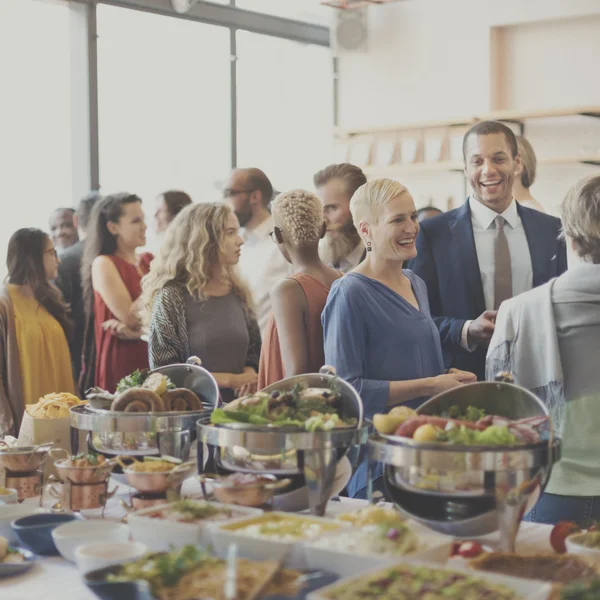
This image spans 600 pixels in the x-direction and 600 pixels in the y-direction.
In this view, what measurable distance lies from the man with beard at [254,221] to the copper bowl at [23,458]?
216 centimetres

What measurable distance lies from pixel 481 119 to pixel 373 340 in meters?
5.35

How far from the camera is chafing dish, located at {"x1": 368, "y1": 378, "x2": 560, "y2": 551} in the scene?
2004 millimetres

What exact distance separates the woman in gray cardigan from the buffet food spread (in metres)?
0.36

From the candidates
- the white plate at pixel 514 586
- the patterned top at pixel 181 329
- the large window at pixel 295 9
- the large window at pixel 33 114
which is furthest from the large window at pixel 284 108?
the white plate at pixel 514 586

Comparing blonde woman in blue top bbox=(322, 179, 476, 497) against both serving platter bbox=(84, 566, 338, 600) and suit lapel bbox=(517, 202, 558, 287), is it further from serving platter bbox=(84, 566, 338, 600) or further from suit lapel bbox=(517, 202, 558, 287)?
serving platter bbox=(84, 566, 338, 600)

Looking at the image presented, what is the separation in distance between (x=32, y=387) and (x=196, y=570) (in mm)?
3485

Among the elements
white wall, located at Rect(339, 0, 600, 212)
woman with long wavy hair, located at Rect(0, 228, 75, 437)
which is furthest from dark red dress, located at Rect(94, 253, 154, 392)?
white wall, located at Rect(339, 0, 600, 212)

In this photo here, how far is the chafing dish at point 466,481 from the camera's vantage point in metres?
2.00

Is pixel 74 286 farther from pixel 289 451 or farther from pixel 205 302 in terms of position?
pixel 289 451

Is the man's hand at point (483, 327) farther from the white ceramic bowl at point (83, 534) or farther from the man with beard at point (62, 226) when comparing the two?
the man with beard at point (62, 226)

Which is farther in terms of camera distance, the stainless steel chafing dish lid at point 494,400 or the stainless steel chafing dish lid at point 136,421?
the stainless steel chafing dish lid at point 136,421

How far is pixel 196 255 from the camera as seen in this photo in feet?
12.9

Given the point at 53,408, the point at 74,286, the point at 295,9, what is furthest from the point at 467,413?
the point at 295,9

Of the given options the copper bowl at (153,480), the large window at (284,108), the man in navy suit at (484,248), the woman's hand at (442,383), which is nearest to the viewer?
the copper bowl at (153,480)
